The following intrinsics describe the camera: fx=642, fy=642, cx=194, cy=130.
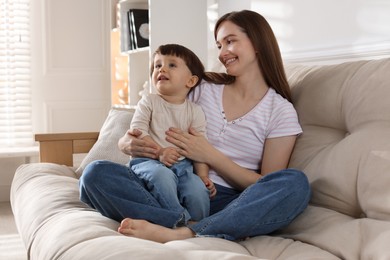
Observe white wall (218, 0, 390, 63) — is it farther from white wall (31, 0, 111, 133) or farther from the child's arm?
white wall (31, 0, 111, 133)

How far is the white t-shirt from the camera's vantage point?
2049 mm

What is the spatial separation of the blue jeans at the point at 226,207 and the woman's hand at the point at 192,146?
0.69 ft

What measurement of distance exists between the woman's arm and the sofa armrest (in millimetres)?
1155

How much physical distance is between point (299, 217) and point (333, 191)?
0.39ft

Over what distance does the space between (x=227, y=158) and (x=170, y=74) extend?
34cm

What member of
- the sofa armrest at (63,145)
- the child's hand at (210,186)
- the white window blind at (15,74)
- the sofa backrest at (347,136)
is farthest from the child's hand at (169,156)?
the white window blind at (15,74)

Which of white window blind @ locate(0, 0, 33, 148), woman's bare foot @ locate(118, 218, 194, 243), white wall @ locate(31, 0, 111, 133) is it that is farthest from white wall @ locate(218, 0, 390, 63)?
white window blind @ locate(0, 0, 33, 148)

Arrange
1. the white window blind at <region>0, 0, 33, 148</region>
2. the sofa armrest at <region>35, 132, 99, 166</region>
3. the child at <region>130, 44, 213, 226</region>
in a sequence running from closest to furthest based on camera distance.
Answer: the child at <region>130, 44, 213, 226</region> < the sofa armrest at <region>35, 132, 99, 166</region> < the white window blind at <region>0, 0, 33, 148</region>

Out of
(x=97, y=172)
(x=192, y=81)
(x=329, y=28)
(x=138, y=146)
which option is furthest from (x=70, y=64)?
(x=97, y=172)

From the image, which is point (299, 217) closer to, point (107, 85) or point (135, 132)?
point (135, 132)

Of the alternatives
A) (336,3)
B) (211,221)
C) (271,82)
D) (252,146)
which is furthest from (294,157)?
(336,3)

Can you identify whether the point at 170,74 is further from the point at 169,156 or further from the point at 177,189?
the point at 177,189

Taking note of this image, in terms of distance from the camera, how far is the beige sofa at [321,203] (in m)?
1.46

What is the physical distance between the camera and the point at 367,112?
178 cm
